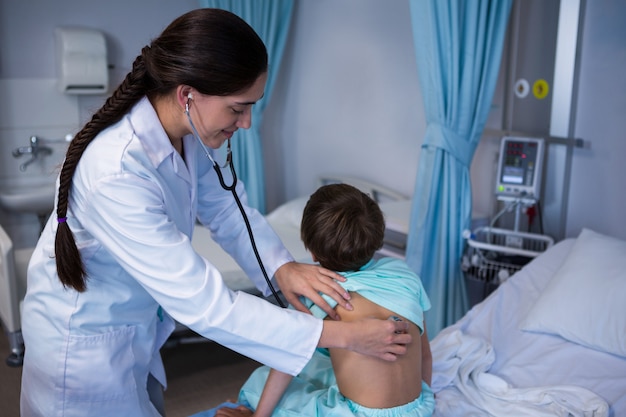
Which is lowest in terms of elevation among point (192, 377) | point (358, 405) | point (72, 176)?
point (192, 377)

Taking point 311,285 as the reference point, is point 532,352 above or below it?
below

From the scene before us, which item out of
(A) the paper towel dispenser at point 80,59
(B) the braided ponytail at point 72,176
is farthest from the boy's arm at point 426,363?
(A) the paper towel dispenser at point 80,59

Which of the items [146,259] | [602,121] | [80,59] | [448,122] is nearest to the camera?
[146,259]

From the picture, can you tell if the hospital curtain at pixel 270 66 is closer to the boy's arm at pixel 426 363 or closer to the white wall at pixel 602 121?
the white wall at pixel 602 121

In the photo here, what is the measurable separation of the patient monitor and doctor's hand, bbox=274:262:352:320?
1233mm

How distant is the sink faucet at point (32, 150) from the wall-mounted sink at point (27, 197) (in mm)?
109

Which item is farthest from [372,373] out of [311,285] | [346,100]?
[346,100]

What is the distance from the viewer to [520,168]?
244 centimetres

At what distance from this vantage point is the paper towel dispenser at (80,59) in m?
3.60

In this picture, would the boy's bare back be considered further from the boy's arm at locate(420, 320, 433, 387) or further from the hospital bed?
the hospital bed

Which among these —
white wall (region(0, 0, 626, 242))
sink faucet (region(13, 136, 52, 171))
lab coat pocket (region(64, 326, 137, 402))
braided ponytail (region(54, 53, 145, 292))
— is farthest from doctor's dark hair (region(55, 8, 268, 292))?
sink faucet (region(13, 136, 52, 171))

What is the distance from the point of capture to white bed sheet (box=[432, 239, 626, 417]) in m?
1.73

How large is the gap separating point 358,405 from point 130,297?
531 millimetres

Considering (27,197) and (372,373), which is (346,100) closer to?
(27,197)
